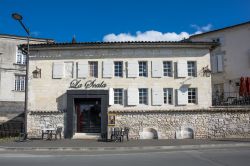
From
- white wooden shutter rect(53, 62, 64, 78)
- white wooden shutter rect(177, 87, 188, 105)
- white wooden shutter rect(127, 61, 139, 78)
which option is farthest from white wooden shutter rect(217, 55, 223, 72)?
white wooden shutter rect(53, 62, 64, 78)

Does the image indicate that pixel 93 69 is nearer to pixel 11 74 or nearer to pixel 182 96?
pixel 182 96

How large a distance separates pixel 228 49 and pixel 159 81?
13.4 m

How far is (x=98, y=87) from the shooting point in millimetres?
20328

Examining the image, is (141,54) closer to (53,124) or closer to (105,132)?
(105,132)

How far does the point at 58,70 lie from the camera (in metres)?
20.4

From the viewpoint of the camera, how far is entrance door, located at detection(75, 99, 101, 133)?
20844 mm

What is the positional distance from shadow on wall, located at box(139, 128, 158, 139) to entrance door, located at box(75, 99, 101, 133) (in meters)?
3.20

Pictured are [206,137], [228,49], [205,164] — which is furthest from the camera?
[228,49]

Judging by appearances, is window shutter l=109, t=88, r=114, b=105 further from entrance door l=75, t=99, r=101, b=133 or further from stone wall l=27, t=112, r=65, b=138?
stone wall l=27, t=112, r=65, b=138

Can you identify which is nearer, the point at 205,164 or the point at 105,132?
the point at 205,164

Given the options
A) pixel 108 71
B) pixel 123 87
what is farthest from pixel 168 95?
pixel 108 71

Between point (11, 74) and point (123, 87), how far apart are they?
16.9 meters

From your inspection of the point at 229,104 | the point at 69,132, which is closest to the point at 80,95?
the point at 69,132

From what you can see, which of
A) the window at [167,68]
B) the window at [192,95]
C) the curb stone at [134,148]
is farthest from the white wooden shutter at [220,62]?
the curb stone at [134,148]
